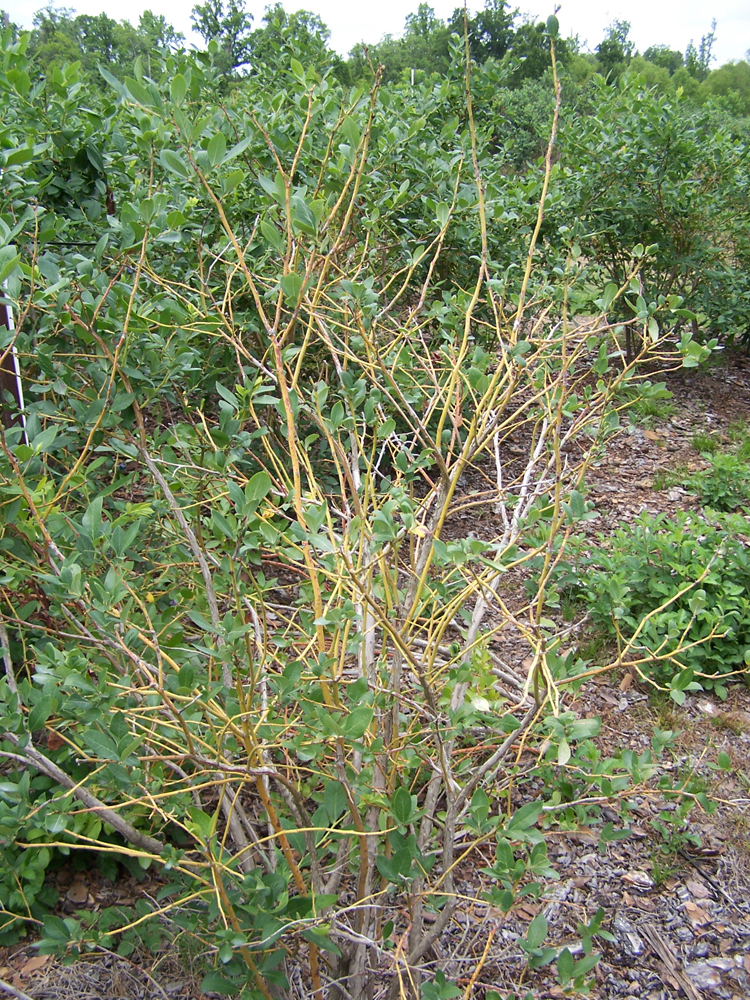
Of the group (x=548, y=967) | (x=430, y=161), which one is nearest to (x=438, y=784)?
(x=548, y=967)

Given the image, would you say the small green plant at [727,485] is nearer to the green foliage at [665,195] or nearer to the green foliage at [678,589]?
the green foliage at [678,589]

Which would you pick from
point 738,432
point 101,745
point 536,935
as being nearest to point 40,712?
point 101,745

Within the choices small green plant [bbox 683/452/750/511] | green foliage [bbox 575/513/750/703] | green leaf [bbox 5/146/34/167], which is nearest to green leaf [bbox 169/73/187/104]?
green leaf [bbox 5/146/34/167]

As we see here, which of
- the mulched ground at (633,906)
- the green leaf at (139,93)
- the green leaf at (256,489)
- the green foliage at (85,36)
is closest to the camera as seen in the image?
the green leaf at (256,489)

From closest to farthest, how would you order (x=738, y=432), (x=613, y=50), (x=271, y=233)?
(x=271, y=233), (x=738, y=432), (x=613, y=50)

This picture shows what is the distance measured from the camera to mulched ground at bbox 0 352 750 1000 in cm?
171

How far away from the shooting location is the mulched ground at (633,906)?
1709 mm

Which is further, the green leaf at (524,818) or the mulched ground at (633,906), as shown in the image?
the mulched ground at (633,906)

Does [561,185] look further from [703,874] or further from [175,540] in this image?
[703,874]

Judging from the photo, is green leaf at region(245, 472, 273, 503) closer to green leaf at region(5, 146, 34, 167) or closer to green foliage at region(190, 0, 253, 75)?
green leaf at region(5, 146, 34, 167)

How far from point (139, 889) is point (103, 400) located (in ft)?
4.32

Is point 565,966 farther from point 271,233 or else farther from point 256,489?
point 271,233

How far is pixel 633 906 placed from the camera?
193 cm

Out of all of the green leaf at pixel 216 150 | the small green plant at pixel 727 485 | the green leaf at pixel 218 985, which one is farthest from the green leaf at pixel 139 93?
the small green plant at pixel 727 485
